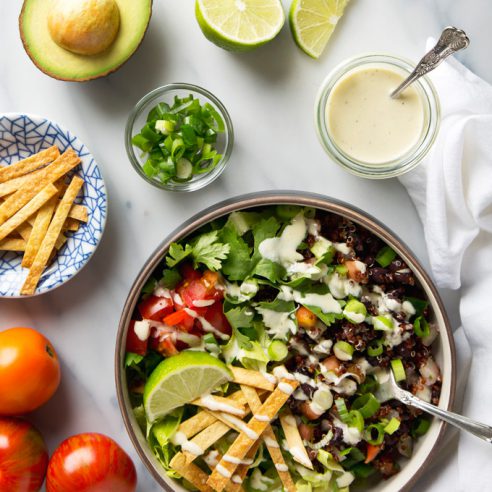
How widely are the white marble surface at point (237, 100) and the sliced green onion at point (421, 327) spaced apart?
0.18 meters

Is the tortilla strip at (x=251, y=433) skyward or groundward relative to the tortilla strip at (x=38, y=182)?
groundward

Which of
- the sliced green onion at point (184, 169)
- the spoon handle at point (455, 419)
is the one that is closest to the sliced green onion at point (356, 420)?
the spoon handle at point (455, 419)

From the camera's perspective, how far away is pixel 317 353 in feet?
6.40

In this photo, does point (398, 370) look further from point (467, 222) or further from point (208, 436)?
point (208, 436)

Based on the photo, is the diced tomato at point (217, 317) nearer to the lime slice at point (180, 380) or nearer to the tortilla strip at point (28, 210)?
the lime slice at point (180, 380)

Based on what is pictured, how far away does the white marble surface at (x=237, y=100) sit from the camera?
2.04 m

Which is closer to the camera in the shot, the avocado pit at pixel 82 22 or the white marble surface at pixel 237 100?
the avocado pit at pixel 82 22

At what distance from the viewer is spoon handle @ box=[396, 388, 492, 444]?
180 cm

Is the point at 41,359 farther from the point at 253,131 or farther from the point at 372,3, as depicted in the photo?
the point at 372,3

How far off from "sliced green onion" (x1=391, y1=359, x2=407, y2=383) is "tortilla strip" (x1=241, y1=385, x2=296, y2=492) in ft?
1.28

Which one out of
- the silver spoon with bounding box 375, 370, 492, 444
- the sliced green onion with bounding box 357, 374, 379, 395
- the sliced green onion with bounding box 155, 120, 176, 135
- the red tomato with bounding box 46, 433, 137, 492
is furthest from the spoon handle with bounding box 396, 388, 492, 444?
the sliced green onion with bounding box 155, 120, 176, 135

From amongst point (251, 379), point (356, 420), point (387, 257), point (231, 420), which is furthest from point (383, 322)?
point (231, 420)

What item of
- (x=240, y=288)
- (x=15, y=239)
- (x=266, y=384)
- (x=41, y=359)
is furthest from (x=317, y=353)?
(x=15, y=239)

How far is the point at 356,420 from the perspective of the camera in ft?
6.31
